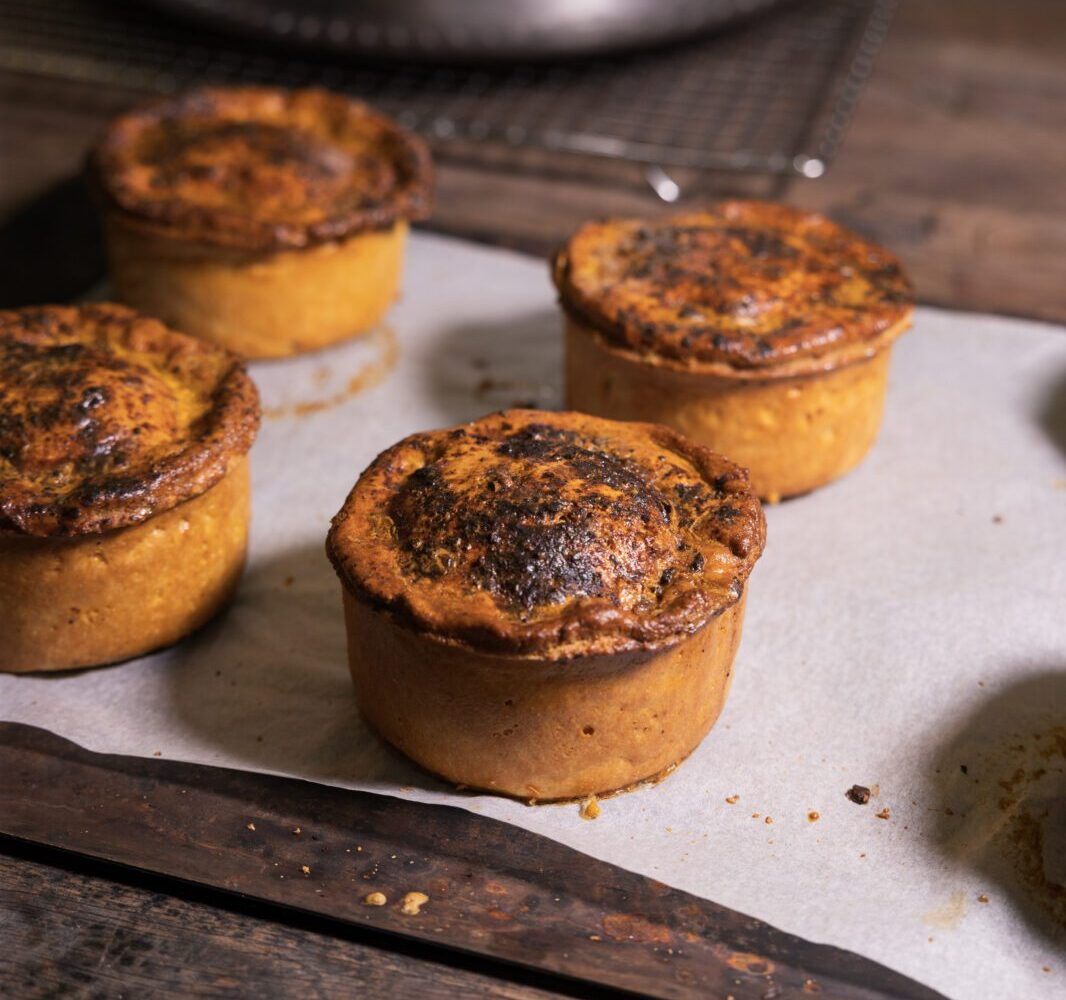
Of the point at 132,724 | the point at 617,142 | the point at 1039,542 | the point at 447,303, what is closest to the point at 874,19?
the point at 617,142

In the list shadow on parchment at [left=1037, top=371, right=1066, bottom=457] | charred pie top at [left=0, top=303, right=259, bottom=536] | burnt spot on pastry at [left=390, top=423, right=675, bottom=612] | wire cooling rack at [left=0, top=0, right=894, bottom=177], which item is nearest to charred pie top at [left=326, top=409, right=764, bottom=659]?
burnt spot on pastry at [left=390, top=423, right=675, bottom=612]

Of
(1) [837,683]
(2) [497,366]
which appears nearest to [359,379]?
(2) [497,366]

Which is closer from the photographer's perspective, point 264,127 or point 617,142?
point 264,127

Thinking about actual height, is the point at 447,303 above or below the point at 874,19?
below

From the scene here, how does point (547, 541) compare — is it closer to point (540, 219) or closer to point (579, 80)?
point (540, 219)

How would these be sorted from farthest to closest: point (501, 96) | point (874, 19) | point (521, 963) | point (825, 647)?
point (874, 19)
point (501, 96)
point (825, 647)
point (521, 963)

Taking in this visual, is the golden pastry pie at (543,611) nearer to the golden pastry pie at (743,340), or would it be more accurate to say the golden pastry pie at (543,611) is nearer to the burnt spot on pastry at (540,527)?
the burnt spot on pastry at (540,527)

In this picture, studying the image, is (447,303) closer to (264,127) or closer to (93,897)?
(264,127)
